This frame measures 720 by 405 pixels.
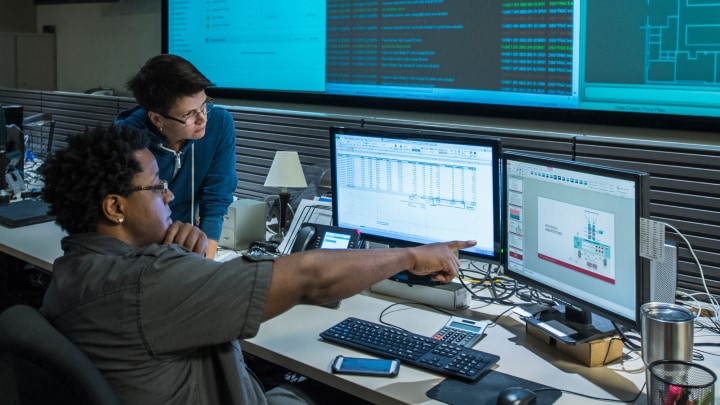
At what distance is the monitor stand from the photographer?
1648 mm

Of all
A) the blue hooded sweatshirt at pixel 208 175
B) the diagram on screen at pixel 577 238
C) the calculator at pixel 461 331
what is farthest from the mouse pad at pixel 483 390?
the blue hooded sweatshirt at pixel 208 175

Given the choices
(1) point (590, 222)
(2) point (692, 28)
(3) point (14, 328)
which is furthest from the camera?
(2) point (692, 28)

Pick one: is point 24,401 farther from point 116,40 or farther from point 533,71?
point 116,40

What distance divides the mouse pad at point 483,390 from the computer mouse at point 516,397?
0.12 ft

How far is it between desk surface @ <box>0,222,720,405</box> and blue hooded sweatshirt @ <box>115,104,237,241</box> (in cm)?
61

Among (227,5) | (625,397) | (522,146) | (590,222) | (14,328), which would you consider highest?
(227,5)

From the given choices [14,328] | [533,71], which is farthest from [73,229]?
[533,71]

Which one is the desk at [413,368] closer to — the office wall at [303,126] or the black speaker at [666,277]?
the black speaker at [666,277]

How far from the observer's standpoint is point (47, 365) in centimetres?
116

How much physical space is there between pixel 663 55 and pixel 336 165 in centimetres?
105

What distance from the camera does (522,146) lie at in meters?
2.23

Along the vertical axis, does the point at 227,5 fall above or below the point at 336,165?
above

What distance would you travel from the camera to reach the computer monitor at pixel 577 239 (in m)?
1.54

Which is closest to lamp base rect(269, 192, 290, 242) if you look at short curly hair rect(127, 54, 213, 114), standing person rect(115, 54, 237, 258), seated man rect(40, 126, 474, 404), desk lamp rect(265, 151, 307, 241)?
desk lamp rect(265, 151, 307, 241)
